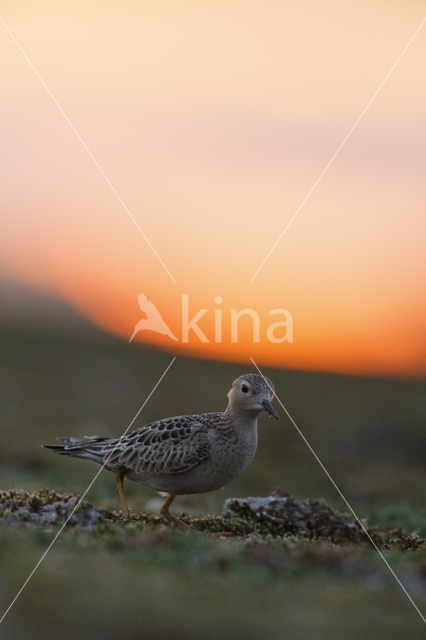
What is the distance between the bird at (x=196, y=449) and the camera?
1121 cm

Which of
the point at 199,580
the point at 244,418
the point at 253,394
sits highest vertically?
the point at 253,394

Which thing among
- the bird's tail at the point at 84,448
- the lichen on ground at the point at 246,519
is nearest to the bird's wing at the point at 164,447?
the bird's tail at the point at 84,448

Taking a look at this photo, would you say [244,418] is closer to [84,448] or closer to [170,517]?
[170,517]

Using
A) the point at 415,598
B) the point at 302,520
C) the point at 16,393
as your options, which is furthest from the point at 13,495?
the point at 16,393

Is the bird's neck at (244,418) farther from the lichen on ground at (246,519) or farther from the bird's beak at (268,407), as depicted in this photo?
the lichen on ground at (246,519)

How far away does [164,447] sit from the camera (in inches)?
453

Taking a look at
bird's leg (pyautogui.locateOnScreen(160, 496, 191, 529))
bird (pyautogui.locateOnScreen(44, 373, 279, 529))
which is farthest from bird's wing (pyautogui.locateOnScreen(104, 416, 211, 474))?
bird's leg (pyautogui.locateOnScreen(160, 496, 191, 529))

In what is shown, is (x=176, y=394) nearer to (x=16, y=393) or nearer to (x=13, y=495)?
(x=16, y=393)

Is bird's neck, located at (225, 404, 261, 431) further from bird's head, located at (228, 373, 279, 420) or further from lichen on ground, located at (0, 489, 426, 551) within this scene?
lichen on ground, located at (0, 489, 426, 551)

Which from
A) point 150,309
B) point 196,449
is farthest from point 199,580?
point 150,309

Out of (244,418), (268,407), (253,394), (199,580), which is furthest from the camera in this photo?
(244,418)

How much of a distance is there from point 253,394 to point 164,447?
5.35ft

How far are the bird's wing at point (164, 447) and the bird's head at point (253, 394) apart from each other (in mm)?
719

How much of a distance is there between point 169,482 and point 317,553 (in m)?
2.82
